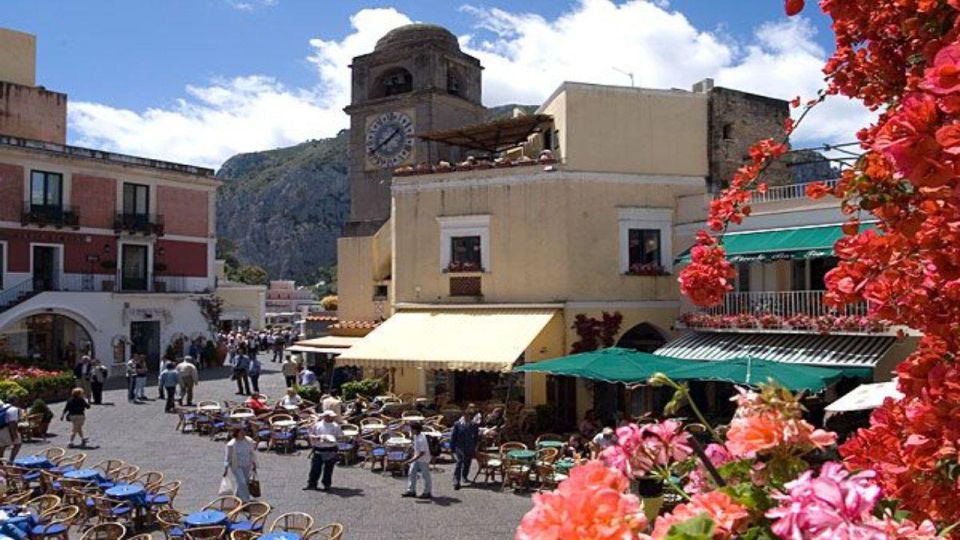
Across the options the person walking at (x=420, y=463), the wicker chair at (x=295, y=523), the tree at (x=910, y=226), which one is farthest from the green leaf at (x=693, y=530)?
the person walking at (x=420, y=463)

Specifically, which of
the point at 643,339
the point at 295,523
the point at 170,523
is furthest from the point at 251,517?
→ the point at 643,339

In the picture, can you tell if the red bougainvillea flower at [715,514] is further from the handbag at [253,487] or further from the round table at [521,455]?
the round table at [521,455]

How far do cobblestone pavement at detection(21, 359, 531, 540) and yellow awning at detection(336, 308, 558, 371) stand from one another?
9.06ft

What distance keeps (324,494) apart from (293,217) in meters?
111

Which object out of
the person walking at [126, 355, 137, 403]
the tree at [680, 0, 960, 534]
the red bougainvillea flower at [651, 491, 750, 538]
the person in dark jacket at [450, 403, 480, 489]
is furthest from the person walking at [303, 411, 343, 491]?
the red bougainvillea flower at [651, 491, 750, 538]

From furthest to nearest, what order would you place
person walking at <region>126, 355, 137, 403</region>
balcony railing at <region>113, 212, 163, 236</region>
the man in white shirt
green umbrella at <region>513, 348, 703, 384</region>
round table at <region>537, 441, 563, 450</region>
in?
balcony railing at <region>113, 212, 163, 236</region>
person walking at <region>126, 355, 137, 403</region>
round table at <region>537, 441, 563, 450</region>
green umbrella at <region>513, 348, 703, 384</region>
the man in white shirt

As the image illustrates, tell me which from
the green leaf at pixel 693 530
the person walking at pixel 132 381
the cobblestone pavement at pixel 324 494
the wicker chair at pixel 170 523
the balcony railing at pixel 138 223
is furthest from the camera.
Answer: the balcony railing at pixel 138 223

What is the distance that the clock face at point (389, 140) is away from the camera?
132 feet

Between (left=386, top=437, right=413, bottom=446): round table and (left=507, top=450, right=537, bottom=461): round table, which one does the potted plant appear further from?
(left=507, top=450, right=537, bottom=461): round table

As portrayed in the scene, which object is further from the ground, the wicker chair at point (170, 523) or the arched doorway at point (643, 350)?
the arched doorway at point (643, 350)

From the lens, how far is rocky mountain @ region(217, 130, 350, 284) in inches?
4769

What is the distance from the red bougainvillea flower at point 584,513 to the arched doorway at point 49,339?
1384 inches

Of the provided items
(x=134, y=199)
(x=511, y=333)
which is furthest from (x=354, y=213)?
(x=511, y=333)

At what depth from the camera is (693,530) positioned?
1909 mm
